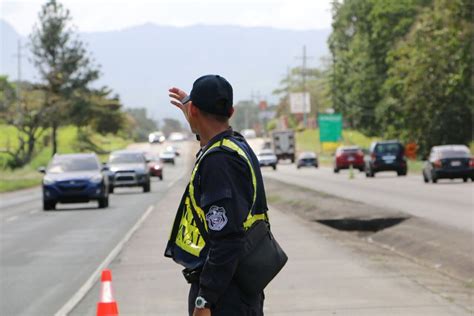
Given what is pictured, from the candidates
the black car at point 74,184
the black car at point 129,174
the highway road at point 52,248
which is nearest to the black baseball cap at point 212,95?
the highway road at point 52,248

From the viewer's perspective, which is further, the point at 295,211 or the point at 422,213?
the point at 295,211

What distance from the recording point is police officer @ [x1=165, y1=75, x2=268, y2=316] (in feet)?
16.7

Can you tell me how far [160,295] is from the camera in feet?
43.8

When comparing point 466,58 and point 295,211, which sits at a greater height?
point 466,58

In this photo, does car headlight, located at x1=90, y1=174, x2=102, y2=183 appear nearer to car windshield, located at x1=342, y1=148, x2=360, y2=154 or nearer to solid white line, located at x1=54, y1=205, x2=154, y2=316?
solid white line, located at x1=54, y1=205, x2=154, y2=316

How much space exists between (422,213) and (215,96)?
21837 millimetres

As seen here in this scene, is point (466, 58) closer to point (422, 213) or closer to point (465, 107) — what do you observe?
point (465, 107)

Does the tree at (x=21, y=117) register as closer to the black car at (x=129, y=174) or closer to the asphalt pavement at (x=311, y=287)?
the black car at (x=129, y=174)

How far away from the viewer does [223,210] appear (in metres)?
5.09

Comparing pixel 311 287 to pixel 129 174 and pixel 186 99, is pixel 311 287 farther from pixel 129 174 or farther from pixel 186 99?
pixel 129 174

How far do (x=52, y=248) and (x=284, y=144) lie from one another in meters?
92.8

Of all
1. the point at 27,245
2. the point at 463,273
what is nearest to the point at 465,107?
the point at 27,245

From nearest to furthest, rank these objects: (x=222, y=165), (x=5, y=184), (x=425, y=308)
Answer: (x=222, y=165) → (x=425, y=308) → (x=5, y=184)

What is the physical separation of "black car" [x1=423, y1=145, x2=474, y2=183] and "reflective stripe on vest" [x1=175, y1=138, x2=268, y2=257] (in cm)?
4057
